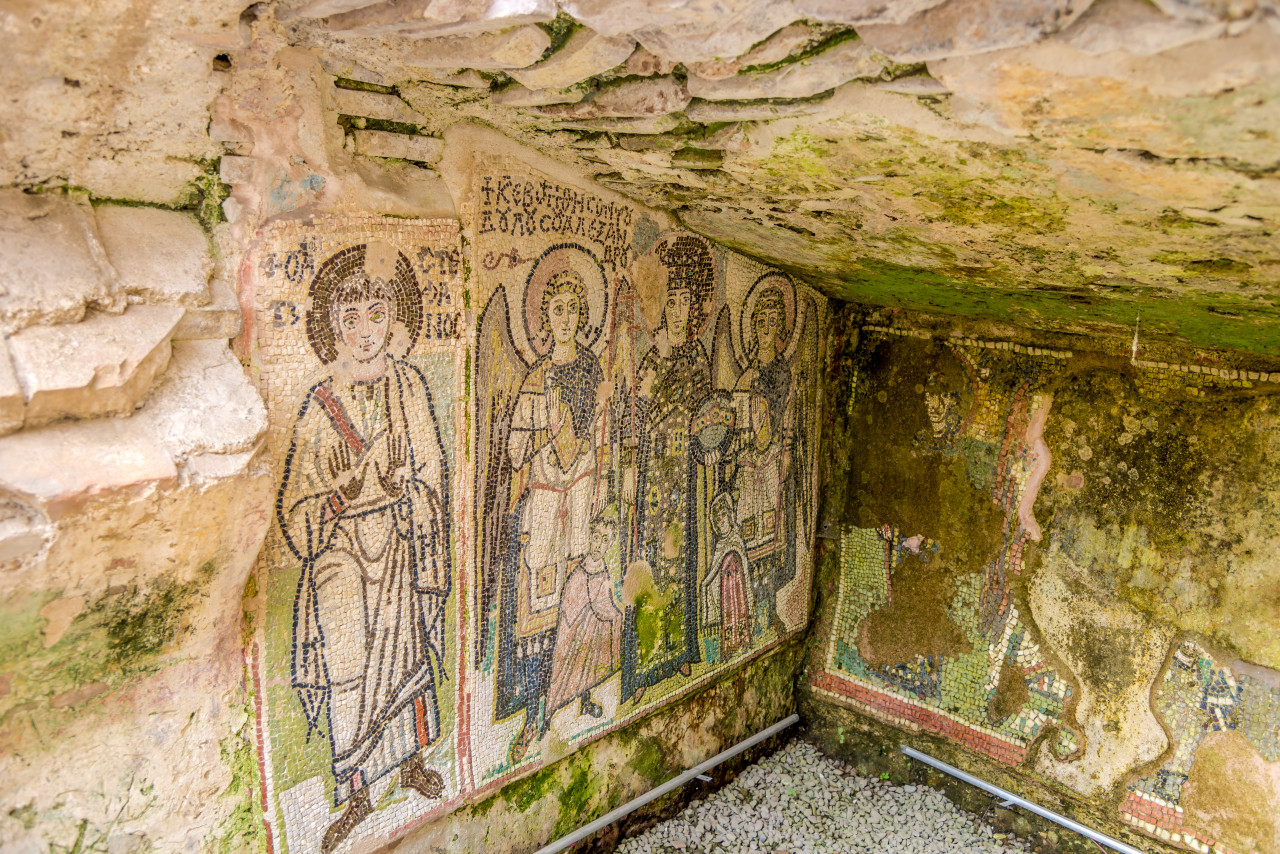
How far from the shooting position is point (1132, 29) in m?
0.84

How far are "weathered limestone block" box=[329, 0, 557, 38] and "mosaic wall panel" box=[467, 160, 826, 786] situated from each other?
22.8 inches

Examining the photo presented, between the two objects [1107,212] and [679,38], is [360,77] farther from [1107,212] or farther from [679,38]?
[1107,212]

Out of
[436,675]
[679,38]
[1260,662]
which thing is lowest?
[1260,662]

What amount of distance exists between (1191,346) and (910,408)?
854mm

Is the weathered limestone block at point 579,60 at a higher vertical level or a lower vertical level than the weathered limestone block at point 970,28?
higher

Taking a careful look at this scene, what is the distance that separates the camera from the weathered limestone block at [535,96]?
4.83 ft

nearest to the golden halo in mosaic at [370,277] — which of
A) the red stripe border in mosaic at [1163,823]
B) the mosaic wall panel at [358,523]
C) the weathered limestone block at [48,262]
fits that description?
the mosaic wall panel at [358,523]

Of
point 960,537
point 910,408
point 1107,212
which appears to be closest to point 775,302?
point 910,408

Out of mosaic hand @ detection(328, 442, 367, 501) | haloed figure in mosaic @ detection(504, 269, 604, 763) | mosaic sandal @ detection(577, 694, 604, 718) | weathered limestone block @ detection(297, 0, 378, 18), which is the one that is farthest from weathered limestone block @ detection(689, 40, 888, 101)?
mosaic sandal @ detection(577, 694, 604, 718)

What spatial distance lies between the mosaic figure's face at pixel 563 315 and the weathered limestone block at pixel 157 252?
0.80 metres

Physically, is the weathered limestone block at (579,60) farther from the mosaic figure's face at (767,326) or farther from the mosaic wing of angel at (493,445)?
the mosaic figure's face at (767,326)

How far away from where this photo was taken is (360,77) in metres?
1.56

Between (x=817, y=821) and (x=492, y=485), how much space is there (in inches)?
66.7

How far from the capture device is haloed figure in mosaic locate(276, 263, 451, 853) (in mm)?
1650
